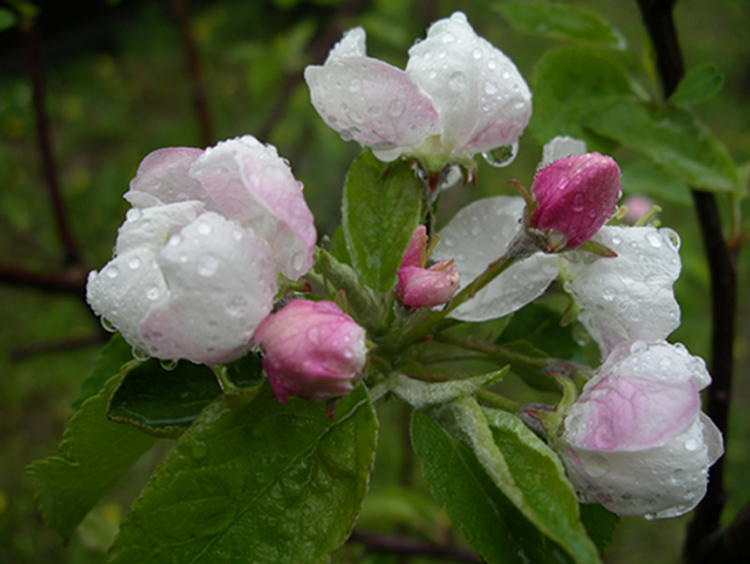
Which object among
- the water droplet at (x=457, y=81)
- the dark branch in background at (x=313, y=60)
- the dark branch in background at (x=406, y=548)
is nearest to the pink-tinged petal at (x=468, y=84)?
the water droplet at (x=457, y=81)

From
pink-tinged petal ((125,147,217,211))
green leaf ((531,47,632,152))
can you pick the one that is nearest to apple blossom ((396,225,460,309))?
pink-tinged petal ((125,147,217,211))

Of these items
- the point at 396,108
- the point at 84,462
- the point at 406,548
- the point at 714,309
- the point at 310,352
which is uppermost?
the point at 396,108

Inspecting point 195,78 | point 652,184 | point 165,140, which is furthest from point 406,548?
point 165,140

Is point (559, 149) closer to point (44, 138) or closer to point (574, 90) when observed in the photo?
point (574, 90)

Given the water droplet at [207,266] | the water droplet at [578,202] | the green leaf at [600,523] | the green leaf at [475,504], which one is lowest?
the green leaf at [600,523]

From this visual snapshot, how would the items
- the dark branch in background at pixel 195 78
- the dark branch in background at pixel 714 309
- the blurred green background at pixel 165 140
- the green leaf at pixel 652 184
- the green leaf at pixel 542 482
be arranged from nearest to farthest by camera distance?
1. the green leaf at pixel 542 482
2. the dark branch in background at pixel 714 309
3. the green leaf at pixel 652 184
4. the dark branch in background at pixel 195 78
5. the blurred green background at pixel 165 140

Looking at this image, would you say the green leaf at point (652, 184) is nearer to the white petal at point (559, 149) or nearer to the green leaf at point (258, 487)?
the white petal at point (559, 149)

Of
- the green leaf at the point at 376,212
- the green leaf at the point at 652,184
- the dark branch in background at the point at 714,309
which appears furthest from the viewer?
the green leaf at the point at 652,184

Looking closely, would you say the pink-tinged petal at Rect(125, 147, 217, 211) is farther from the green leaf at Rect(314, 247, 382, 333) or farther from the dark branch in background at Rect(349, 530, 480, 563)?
the dark branch in background at Rect(349, 530, 480, 563)

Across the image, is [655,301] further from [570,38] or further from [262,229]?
[570,38]
